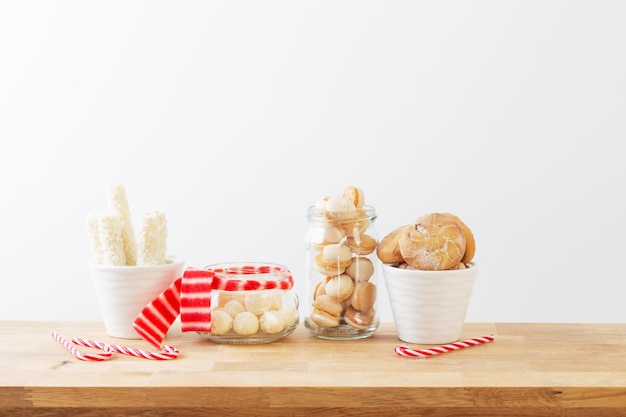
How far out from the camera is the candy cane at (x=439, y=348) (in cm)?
148

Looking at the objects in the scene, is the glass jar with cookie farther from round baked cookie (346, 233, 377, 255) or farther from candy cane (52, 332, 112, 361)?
candy cane (52, 332, 112, 361)

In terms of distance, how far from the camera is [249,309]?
1.57 m

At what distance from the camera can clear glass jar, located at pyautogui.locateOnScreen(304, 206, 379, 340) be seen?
1577 mm

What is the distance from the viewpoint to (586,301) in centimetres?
308

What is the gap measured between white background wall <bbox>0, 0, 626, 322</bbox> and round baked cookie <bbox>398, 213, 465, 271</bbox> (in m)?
1.41

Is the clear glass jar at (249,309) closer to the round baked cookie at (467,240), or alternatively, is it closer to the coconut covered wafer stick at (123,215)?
the coconut covered wafer stick at (123,215)

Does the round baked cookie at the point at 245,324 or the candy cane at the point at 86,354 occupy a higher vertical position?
the round baked cookie at the point at 245,324

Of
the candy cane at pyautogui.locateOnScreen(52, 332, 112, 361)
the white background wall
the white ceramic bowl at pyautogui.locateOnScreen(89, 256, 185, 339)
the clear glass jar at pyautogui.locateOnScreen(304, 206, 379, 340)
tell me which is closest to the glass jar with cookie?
the clear glass jar at pyautogui.locateOnScreen(304, 206, 379, 340)

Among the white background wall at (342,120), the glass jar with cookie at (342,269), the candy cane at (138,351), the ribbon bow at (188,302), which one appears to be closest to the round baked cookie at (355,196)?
the glass jar with cookie at (342,269)

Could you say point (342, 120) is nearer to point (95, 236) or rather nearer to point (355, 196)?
point (355, 196)

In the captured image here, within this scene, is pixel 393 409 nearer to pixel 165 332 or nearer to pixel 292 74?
pixel 165 332

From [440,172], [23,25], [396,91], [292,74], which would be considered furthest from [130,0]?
[440,172]

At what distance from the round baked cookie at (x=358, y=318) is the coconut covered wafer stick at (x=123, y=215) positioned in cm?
42

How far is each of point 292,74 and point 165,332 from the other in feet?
5.11
